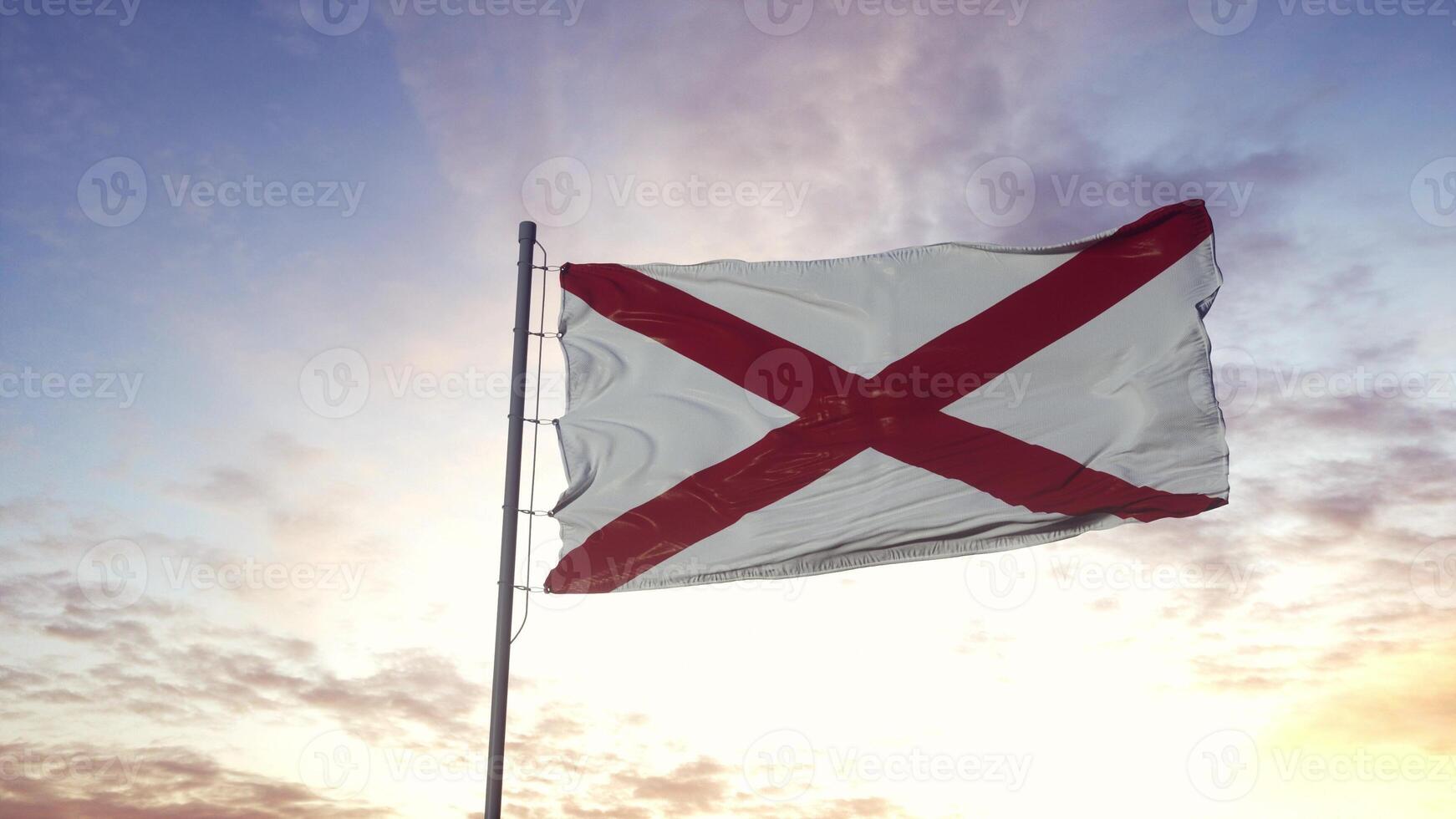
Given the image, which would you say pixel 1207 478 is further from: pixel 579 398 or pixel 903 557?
pixel 579 398

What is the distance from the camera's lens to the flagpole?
9180 millimetres

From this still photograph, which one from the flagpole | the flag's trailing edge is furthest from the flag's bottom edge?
the flagpole

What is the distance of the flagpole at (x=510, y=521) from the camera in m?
9.18

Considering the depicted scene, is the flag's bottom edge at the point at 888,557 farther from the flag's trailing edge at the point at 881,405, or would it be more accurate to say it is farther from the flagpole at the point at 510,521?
the flagpole at the point at 510,521

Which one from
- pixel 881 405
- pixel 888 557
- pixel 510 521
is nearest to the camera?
pixel 510 521

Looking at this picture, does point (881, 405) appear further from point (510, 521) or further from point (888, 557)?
point (510, 521)

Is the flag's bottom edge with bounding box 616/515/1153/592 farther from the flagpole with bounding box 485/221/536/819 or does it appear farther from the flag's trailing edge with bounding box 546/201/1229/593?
the flagpole with bounding box 485/221/536/819

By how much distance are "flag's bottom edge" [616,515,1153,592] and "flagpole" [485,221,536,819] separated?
1.55 metres

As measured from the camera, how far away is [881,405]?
1182cm

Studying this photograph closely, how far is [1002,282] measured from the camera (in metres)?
12.1

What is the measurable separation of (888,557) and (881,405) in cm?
148

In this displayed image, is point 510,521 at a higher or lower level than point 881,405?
lower

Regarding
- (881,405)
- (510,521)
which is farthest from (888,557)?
(510,521)

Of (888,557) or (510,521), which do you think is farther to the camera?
(888,557)
